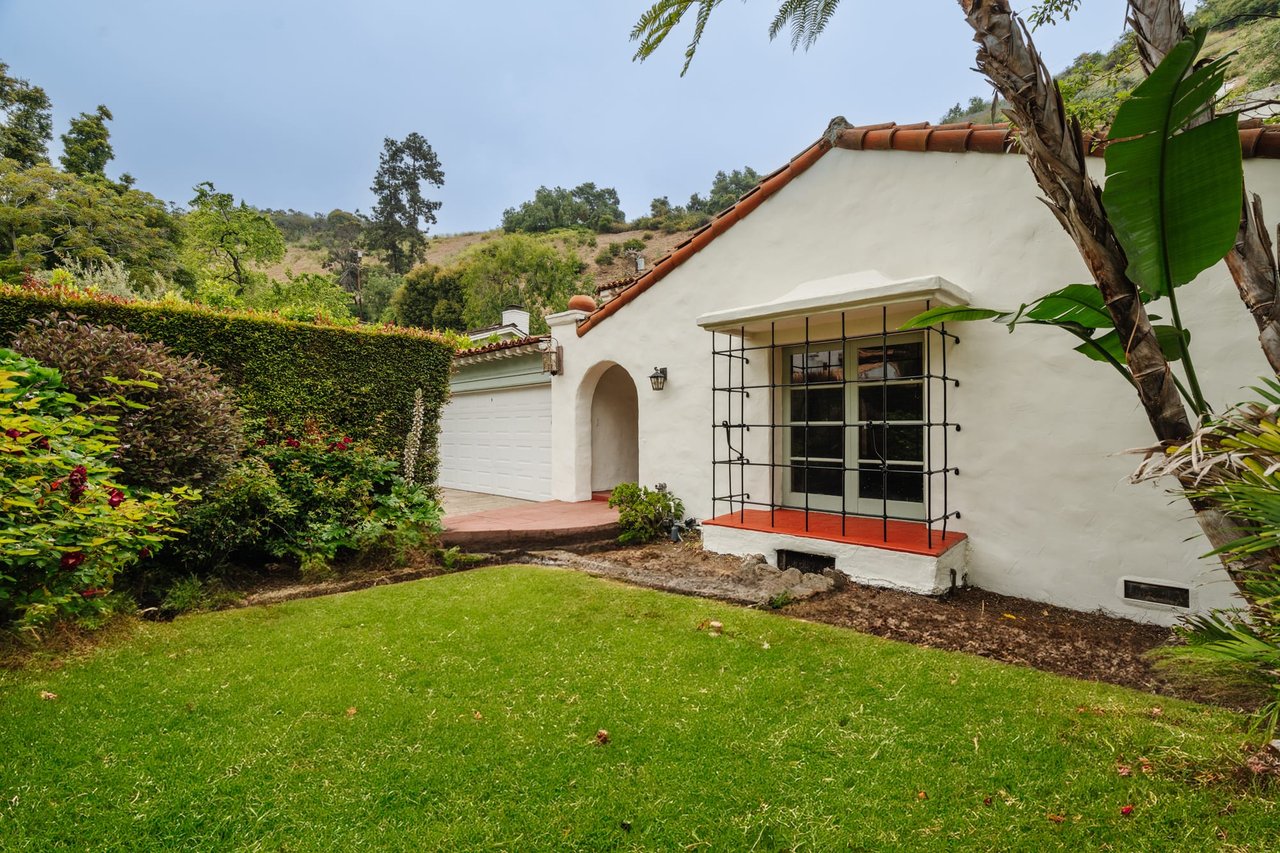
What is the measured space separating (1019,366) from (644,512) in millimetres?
4554

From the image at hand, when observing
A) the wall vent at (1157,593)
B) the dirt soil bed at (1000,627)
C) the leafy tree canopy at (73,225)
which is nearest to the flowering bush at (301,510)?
the dirt soil bed at (1000,627)

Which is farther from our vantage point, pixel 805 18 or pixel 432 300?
pixel 432 300

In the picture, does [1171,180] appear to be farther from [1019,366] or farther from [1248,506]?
[1019,366]

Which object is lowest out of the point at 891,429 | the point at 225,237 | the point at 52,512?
the point at 52,512

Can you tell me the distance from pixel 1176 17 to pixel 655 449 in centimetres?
640

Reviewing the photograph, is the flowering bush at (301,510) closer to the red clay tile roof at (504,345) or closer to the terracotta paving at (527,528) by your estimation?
the terracotta paving at (527,528)

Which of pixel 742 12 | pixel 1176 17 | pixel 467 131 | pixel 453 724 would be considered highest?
pixel 467 131

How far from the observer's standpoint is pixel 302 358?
23.3 ft

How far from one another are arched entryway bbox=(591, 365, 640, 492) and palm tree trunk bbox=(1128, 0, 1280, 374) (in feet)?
25.3

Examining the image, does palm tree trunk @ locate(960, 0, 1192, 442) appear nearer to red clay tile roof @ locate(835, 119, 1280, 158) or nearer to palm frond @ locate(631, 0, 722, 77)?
red clay tile roof @ locate(835, 119, 1280, 158)

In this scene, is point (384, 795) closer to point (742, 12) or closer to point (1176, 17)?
point (1176, 17)

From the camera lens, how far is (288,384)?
6.98 meters

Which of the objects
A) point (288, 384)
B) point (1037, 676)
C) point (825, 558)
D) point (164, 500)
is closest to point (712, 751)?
point (1037, 676)

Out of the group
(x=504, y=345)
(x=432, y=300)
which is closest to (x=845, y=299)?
(x=504, y=345)
